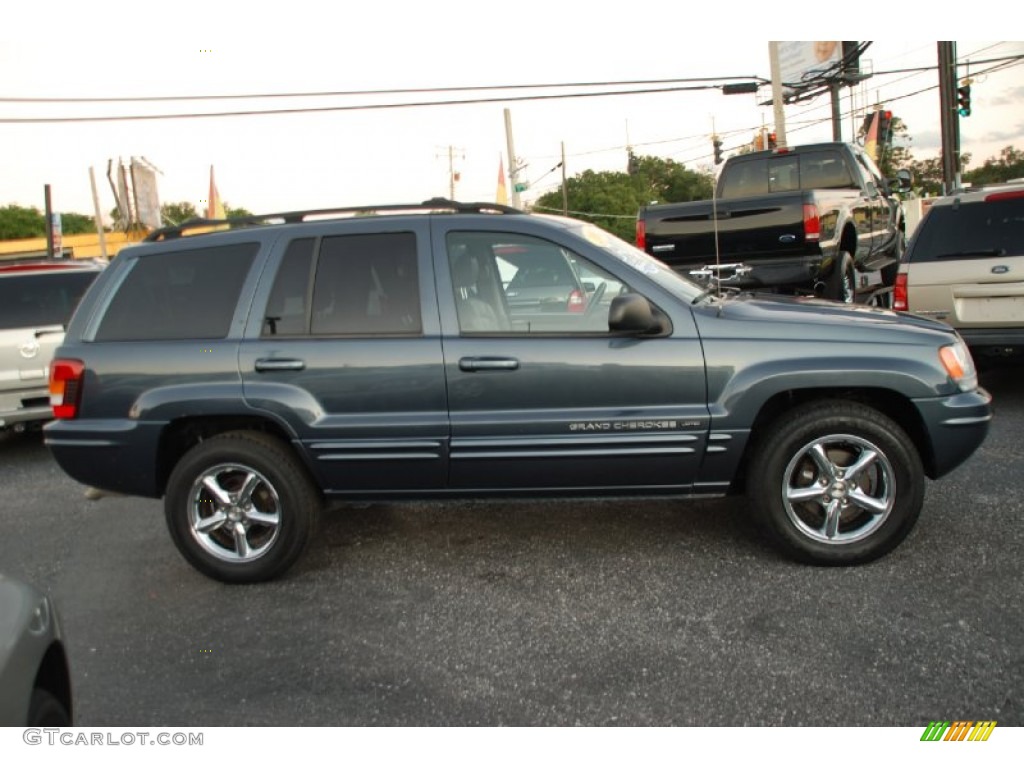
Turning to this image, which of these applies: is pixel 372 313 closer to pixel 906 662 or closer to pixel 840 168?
pixel 906 662

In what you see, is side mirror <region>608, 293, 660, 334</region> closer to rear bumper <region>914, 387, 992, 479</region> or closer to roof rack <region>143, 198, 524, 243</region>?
roof rack <region>143, 198, 524, 243</region>

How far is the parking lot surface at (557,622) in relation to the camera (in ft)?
9.98

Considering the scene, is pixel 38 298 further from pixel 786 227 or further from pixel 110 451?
pixel 786 227

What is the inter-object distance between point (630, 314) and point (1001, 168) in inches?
2488

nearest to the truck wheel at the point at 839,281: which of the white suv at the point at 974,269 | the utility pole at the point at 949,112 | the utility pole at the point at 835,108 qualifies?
the white suv at the point at 974,269

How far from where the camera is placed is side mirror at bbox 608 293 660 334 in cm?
385

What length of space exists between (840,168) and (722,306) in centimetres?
752

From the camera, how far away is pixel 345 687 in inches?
128

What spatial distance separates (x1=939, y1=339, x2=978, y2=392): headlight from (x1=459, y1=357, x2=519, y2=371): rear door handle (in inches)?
78.4

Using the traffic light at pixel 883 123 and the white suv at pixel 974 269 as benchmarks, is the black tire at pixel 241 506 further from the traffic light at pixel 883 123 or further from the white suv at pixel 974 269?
the traffic light at pixel 883 123

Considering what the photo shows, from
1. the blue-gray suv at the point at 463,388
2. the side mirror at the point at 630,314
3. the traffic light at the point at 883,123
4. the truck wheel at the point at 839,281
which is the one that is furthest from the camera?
the traffic light at the point at 883,123

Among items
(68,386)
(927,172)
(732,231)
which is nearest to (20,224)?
(927,172)

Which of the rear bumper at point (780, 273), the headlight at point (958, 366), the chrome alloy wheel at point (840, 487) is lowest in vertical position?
the chrome alloy wheel at point (840, 487)

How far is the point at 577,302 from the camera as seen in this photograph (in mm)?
4117
